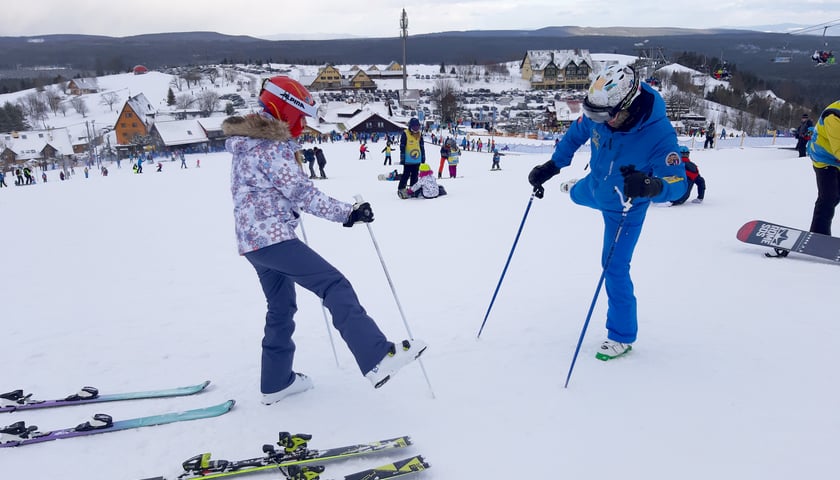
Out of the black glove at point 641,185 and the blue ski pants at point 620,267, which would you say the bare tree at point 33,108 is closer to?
the blue ski pants at point 620,267

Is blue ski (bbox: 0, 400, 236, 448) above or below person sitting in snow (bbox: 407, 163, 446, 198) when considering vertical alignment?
below

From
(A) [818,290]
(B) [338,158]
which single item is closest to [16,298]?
(A) [818,290]

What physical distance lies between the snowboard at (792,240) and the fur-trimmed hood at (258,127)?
5232 mm

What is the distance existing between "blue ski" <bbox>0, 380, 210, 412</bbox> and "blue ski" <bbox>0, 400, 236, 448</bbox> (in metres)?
0.23

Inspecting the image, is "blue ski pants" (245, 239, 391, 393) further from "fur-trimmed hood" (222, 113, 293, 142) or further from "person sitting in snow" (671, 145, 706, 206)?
"person sitting in snow" (671, 145, 706, 206)

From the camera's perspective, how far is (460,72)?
409 ft

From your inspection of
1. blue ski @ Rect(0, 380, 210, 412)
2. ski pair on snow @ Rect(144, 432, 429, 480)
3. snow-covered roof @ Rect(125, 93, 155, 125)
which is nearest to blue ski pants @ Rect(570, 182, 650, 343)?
ski pair on snow @ Rect(144, 432, 429, 480)

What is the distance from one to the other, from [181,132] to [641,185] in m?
64.0

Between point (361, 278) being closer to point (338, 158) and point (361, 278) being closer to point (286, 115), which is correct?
point (286, 115)

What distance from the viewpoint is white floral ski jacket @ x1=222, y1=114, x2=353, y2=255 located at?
238cm

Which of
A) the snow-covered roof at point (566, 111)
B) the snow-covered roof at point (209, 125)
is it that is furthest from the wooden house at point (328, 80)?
the snow-covered roof at point (566, 111)

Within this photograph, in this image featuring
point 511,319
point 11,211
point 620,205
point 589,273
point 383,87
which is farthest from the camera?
point 383,87

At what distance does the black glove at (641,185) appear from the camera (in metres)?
2.49

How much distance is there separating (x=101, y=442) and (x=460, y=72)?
13052 cm
